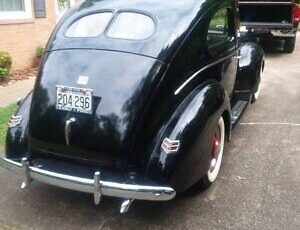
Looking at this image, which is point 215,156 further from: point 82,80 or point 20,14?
point 20,14

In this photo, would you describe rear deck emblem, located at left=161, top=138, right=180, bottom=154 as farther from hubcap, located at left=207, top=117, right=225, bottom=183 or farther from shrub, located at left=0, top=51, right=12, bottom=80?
shrub, located at left=0, top=51, right=12, bottom=80

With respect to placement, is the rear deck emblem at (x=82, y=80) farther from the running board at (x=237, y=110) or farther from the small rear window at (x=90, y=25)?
the running board at (x=237, y=110)

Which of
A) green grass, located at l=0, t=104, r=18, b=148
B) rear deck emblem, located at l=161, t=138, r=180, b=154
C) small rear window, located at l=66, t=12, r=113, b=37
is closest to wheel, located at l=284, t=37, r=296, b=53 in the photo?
green grass, located at l=0, t=104, r=18, b=148

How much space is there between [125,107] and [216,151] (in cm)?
129

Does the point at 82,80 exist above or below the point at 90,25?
below

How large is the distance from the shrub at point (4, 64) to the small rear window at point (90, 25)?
14.9 feet

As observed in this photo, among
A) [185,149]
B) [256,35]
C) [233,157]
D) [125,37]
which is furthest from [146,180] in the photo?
[256,35]

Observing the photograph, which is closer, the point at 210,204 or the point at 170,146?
the point at 170,146

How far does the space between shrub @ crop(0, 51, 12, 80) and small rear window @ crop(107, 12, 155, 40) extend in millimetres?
4892

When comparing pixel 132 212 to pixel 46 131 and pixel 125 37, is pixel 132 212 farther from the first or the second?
pixel 125 37

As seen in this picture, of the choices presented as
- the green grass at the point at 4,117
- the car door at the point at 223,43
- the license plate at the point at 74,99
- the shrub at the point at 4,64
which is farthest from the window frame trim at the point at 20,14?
the license plate at the point at 74,99

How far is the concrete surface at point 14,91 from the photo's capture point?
715 cm

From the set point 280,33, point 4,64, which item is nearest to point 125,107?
point 4,64

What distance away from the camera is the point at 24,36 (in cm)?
927
